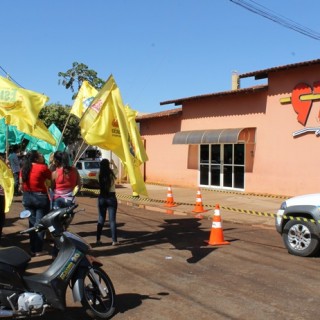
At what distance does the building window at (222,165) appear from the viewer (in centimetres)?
1906

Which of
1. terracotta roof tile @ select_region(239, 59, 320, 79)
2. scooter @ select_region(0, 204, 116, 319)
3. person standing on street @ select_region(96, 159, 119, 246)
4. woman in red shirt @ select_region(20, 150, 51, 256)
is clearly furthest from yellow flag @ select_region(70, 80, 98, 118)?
terracotta roof tile @ select_region(239, 59, 320, 79)

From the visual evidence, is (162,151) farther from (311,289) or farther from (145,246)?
(311,289)

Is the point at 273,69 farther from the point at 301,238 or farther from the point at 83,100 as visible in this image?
the point at 301,238

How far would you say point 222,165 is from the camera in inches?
782

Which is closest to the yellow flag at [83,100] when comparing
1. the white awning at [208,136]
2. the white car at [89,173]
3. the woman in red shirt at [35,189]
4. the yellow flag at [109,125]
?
the yellow flag at [109,125]

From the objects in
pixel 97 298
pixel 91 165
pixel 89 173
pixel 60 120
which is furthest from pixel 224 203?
pixel 60 120

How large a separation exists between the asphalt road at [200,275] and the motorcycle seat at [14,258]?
0.86m

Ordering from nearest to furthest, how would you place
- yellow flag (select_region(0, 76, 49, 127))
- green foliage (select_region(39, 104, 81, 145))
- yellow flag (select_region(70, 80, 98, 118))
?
1. yellow flag (select_region(0, 76, 49, 127))
2. yellow flag (select_region(70, 80, 98, 118))
3. green foliage (select_region(39, 104, 81, 145))

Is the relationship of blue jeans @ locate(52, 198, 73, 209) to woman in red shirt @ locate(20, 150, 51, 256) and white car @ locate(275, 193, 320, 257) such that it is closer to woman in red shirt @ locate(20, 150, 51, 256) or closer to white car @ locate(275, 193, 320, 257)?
woman in red shirt @ locate(20, 150, 51, 256)

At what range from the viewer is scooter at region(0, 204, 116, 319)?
4.19 meters

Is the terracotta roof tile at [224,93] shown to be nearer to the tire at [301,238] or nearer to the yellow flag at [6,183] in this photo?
the tire at [301,238]

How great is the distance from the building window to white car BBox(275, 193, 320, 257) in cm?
1105

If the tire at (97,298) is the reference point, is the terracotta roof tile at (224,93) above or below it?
above

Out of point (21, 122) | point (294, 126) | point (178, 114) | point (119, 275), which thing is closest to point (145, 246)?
point (119, 275)
